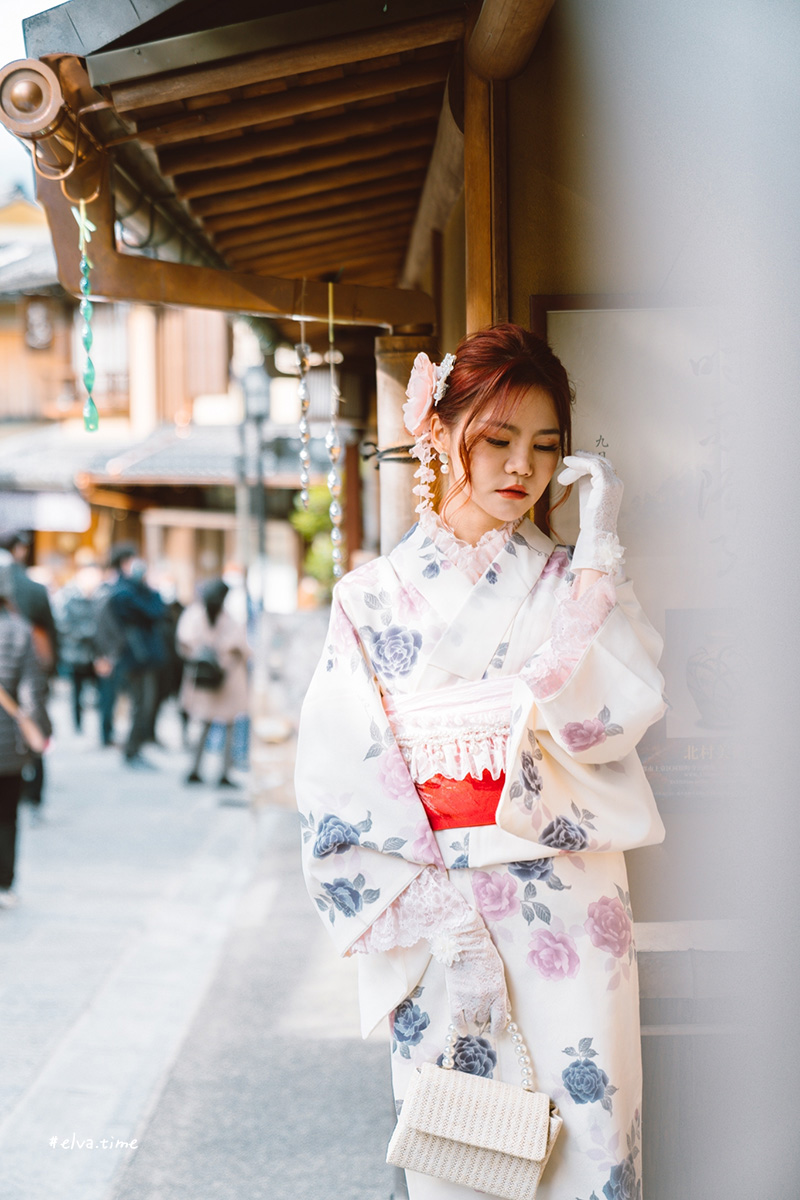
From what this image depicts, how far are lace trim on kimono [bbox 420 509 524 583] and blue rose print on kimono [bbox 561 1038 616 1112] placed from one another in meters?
0.95

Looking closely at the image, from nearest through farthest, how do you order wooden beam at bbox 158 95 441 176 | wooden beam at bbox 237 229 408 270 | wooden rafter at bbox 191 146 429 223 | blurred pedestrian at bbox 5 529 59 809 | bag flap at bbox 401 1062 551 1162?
bag flap at bbox 401 1062 551 1162 → wooden beam at bbox 158 95 441 176 → wooden rafter at bbox 191 146 429 223 → wooden beam at bbox 237 229 408 270 → blurred pedestrian at bbox 5 529 59 809

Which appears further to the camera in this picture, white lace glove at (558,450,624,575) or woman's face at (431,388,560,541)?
woman's face at (431,388,560,541)

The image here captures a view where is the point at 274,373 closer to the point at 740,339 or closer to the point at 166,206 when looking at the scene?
the point at 166,206

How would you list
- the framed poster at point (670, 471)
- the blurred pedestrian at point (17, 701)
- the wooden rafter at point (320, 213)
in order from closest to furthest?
the framed poster at point (670, 471) < the wooden rafter at point (320, 213) < the blurred pedestrian at point (17, 701)

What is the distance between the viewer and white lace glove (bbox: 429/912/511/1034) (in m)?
1.91

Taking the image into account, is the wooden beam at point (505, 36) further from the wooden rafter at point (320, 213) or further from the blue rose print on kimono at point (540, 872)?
the blue rose print on kimono at point (540, 872)

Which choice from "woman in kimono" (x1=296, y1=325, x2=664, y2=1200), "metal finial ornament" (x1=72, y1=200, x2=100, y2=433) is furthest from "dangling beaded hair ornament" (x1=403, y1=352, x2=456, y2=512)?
"metal finial ornament" (x1=72, y1=200, x2=100, y2=433)

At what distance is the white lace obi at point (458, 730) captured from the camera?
196cm

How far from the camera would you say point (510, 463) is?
203 centimetres

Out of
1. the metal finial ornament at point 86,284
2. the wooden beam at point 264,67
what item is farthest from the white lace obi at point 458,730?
the wooden beam at point 264,67

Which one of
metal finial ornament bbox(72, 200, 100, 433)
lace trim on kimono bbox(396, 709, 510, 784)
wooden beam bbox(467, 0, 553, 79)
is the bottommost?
lace trim on kimono bbox(396, 709, 510, 784)

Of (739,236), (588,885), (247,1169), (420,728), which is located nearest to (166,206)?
(739,236)

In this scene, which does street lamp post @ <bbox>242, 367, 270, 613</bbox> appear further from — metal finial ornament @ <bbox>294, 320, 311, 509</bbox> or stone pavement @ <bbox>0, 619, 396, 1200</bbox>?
metal finial ornament @ <bbox>294, 320, 311, 509</bbox>

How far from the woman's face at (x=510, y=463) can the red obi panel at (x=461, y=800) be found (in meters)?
0.52
